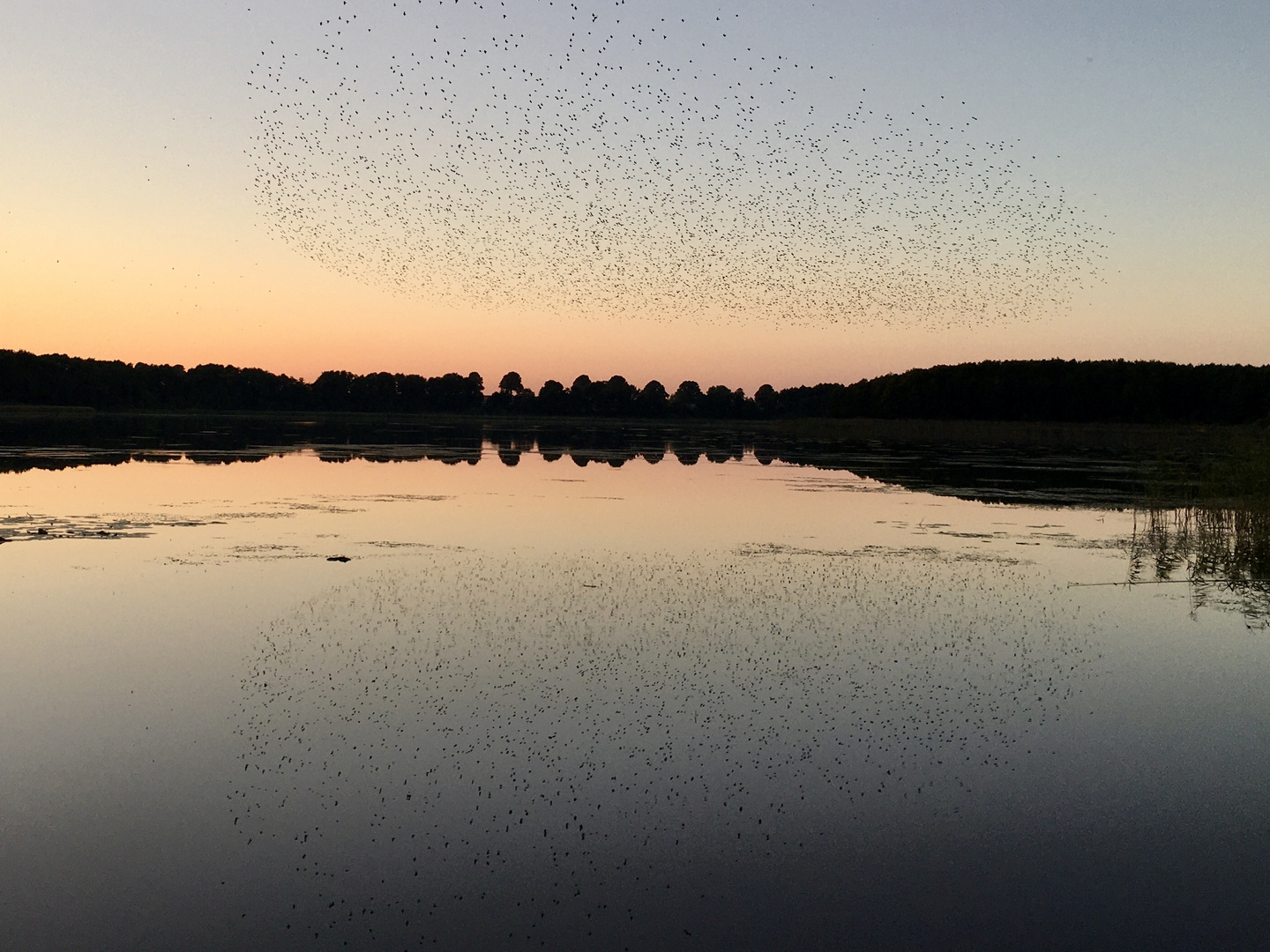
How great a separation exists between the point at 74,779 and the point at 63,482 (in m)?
28.9

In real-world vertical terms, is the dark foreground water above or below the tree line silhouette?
below

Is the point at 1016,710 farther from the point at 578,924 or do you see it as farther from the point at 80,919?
the point at 80,919

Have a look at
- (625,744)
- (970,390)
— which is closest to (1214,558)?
(625,744)

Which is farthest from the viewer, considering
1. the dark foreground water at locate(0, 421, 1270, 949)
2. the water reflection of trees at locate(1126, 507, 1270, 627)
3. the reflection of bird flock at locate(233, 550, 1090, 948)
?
the water reflection of trees at locate(1126, 507, 1270, 627)

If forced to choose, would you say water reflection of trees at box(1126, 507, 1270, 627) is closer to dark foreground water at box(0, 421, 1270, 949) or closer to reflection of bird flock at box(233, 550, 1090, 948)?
dark foreground water at box(0, 421, 1270, 949)

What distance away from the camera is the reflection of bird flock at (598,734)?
7.18 meters

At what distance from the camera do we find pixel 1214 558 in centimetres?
2238

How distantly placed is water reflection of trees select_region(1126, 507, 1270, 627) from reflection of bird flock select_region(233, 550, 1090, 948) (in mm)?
3578

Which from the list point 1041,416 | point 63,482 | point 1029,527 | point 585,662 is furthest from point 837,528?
point 1041,416

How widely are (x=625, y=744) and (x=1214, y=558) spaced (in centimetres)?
1754

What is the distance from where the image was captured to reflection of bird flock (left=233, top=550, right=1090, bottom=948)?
23.6ft

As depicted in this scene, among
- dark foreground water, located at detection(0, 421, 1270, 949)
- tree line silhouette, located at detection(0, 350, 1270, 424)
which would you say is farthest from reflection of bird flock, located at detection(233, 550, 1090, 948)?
tree line silhouette, located at detection(0, 350, 1270, 424)

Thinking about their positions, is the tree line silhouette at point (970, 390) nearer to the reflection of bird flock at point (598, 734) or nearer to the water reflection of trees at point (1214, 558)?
the water reflection of trees at point (1214, 558)

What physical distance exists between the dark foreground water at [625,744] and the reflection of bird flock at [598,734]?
0.14ft
